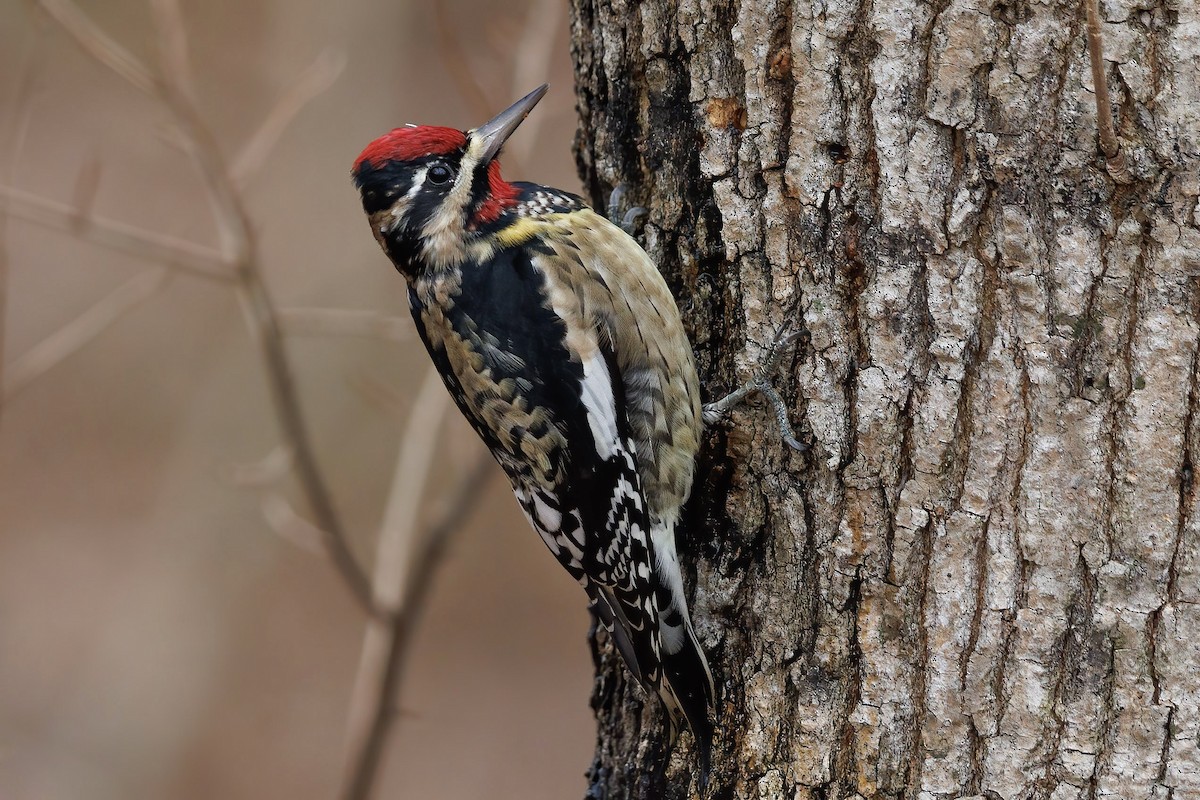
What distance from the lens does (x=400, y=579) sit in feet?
11.7

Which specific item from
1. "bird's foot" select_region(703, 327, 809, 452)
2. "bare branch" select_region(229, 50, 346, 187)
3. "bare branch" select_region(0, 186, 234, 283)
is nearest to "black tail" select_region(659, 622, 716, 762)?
"bird's foot" select_region(703, 327, 809, 452)

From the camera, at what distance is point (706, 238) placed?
234cm

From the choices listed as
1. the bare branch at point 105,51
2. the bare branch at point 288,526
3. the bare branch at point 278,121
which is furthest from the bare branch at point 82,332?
the bare branch at point 288,526

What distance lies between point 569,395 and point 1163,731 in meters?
1.43

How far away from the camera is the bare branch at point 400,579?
333 centimetres

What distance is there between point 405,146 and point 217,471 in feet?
12.6

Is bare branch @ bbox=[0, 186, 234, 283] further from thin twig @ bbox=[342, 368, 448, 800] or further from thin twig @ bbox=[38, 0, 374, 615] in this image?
thin twig @ bbox=[342, 368, 448, 800]

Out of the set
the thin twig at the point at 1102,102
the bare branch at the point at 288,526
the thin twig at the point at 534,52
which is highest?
the thin twig at the point at 534,52

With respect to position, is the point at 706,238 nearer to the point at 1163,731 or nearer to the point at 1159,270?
the point at 1159,270

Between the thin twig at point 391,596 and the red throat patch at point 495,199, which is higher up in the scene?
the red throat patch at point 495,199

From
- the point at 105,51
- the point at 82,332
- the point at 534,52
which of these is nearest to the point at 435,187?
the point at 534,52

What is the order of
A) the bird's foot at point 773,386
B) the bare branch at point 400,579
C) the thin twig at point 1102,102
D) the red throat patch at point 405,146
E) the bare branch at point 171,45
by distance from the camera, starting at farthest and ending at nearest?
the bare branch at point 400,579
the bare branch at point 171,45
the red throat patch at point 405,146
the bird's foot at point 773,386
the thin twig at point 1102,102

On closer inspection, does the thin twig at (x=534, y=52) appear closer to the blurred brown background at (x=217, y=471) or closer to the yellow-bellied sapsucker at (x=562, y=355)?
the yellow-bellied sapsucker at (x=562, y=355)

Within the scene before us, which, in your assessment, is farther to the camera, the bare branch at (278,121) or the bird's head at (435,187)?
the bare branch at (278,121)
